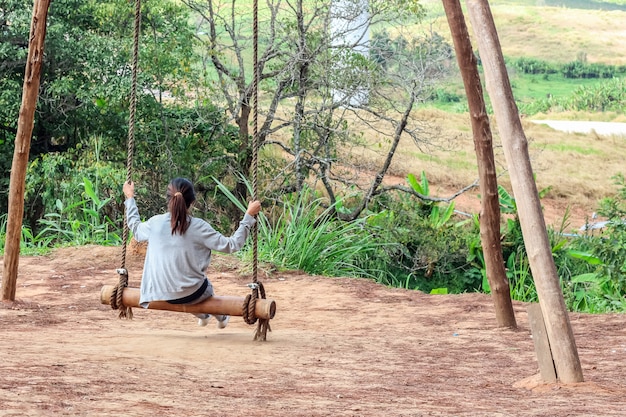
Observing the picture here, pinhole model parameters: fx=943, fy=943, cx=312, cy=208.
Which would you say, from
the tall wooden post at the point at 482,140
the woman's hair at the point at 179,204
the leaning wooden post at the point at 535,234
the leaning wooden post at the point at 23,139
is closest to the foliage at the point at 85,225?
the leaning wooden post at the point at 23,139

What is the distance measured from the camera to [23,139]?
7633 mm

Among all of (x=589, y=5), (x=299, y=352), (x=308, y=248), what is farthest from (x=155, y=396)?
(x=589, y=5)

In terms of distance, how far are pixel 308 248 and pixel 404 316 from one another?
7.66ft

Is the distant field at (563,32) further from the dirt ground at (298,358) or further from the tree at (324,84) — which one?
the dirt ground at (298,358)

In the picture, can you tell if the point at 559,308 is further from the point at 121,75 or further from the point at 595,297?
the point at 121,75

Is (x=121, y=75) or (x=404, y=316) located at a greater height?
(x=121, y=75)

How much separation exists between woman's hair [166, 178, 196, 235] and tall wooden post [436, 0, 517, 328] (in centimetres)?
242

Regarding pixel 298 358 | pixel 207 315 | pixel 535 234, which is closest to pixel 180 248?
pixel 207 315

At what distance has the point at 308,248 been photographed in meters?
10.4

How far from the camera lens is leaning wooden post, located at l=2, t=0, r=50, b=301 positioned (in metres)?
7.57

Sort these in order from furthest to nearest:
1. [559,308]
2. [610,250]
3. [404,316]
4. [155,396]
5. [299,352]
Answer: [610,250]
[404,316]
[299,352]
[559,308]
[155,396]

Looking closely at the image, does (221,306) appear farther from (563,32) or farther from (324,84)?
(563,32)

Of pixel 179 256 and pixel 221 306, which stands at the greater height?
pixel 179 256

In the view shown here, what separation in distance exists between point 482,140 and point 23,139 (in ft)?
12.0
